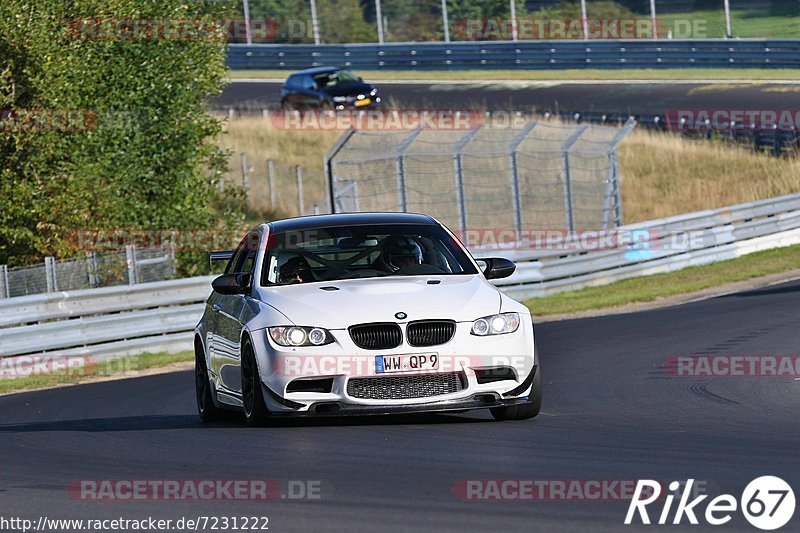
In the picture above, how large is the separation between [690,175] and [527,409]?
28267 millimetres

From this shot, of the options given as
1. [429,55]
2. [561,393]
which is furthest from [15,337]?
[429,55]

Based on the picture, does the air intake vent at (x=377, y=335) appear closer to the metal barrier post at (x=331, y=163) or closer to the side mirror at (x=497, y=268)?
the side mirror at (x=497, y=268)

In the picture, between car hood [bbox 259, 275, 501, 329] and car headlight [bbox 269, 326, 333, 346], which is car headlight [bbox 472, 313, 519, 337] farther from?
car headlight [bbox 269, 326, 333, 346]

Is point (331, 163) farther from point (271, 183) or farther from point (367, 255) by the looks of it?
point (367, 255)

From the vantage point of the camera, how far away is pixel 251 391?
999 cm

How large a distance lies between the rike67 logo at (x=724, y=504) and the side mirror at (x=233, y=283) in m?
4.20

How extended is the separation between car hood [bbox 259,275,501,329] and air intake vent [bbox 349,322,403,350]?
5 centimetres

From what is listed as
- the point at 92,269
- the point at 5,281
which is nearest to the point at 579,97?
the point at 92,269

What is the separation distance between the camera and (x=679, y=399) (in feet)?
37.2

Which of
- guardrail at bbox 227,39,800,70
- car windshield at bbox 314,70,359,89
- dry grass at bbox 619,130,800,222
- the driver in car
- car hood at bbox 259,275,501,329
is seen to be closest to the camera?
car hood at bbox 259,275,501,329

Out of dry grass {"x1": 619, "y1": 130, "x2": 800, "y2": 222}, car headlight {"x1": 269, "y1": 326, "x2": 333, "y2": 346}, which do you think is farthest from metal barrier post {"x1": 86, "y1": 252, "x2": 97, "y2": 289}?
dry grass {"x1": 619, "y1": 130, "x2": 800, "y2": 222}

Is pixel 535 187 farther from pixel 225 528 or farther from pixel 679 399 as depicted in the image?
pixel 225 528

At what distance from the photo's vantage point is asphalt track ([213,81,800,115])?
40875mm

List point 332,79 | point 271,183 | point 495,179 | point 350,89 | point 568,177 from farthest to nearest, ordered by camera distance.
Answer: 1. point 332,79
2. point 350,89
3. point 271,183
4. point 495,179
5. point 568,177
